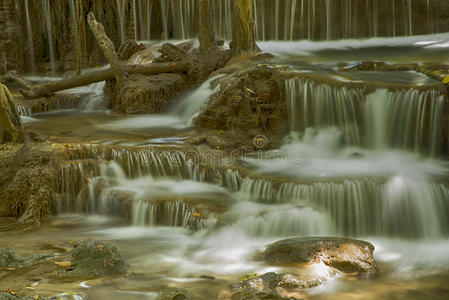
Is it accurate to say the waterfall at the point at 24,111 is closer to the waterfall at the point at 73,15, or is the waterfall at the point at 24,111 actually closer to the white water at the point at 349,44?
the waterfall at the point at 73,15

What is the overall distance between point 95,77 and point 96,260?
25.8 feet

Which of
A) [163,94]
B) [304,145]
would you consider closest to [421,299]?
[304,145]

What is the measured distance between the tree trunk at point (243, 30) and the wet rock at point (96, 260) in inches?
286

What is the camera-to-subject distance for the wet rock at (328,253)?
17.0ft

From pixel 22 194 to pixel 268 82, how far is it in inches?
156

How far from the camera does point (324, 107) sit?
28.4ft

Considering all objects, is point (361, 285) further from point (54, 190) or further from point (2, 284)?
point (54, 190)

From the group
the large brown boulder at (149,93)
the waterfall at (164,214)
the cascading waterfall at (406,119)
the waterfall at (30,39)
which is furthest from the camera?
the waterfall at (30,39)

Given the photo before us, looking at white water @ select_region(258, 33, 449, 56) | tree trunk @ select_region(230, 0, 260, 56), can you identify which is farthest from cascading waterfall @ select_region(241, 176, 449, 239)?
white water @ select_region(258, 33, 449, 56)

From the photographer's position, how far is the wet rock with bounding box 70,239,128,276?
16.3 ft

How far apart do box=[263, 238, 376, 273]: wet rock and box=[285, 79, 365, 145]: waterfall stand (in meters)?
3.23

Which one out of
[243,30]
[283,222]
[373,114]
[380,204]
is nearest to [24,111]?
[243,30]

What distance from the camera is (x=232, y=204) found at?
22.2ft

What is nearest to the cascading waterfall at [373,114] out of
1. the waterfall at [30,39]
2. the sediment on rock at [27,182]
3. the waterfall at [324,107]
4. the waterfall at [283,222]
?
the waterfall at [324,107]
